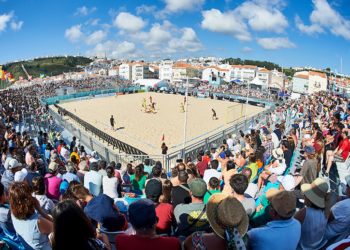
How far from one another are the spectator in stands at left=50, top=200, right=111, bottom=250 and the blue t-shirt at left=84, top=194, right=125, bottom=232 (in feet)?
2.59

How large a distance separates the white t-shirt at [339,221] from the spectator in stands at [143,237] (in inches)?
75.5

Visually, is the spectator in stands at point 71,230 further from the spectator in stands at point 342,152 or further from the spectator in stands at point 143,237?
the spectator in stands at point 342,152

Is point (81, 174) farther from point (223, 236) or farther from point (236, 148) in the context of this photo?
point (236, 148)

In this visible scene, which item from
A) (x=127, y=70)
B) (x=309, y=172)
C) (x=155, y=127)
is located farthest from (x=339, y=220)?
(x=127, y=70)

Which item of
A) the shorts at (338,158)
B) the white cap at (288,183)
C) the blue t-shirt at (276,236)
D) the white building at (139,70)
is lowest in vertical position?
the shorts at (338,158)

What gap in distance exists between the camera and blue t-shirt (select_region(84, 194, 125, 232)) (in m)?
2.30

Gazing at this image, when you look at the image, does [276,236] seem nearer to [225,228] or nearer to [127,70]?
[225,228]

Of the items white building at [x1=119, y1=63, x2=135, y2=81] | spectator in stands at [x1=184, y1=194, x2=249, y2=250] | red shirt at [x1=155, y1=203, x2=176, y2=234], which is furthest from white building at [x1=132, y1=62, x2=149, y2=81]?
spectator in stands at [x1=184, y1=194, x2=249, y2=250]

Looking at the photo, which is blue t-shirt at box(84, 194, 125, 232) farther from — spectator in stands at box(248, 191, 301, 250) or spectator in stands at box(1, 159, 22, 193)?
spectator in stands at box(1, 159, 22, 193)

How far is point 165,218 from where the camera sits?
7.73 ft

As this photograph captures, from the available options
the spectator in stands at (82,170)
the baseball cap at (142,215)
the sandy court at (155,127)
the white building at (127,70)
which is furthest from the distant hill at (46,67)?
the baseball cap at (142,215)

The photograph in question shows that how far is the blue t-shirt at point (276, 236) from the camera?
6.09 feet

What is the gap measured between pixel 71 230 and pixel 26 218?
1.07m

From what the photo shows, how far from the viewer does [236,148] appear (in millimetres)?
8000
